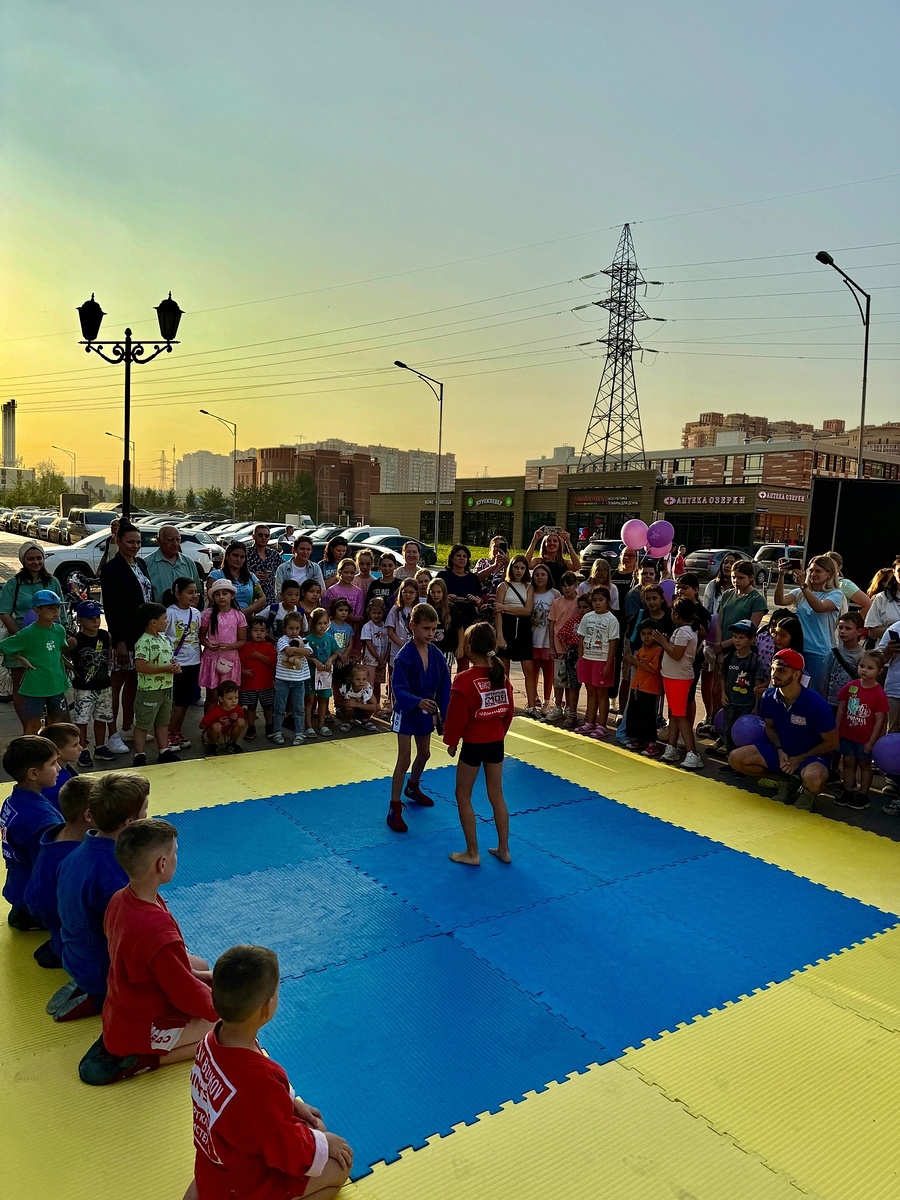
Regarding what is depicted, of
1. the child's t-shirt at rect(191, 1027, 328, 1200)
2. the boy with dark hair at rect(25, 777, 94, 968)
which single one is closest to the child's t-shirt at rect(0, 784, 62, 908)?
the boy with dark hair at rect(25, 777, 94, 968)

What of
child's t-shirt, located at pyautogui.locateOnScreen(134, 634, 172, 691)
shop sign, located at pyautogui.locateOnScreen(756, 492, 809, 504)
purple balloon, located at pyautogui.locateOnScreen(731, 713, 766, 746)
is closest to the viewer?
child's t-shirt, located at pyautogui.locateOnScreen(134, 634, 172, 691)

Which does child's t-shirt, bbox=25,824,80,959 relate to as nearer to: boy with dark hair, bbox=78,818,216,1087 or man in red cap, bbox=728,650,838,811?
boy with dark hair, bbox=78,818,216,1087

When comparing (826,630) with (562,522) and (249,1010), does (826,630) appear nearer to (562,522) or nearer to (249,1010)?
(249,1010)

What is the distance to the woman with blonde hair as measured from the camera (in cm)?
764

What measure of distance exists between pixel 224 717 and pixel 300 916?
3436 millimetres

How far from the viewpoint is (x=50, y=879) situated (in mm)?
4016

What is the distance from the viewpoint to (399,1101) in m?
3.26

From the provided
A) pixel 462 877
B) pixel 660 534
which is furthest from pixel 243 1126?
pixel 660 534

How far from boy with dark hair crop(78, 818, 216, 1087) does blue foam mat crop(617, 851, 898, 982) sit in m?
3.03

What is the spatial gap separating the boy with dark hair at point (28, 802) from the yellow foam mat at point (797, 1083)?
328 cm

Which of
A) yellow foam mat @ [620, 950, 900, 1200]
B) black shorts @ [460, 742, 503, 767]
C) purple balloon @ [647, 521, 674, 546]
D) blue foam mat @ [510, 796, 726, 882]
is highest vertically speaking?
purple balloon @ [647, 521, 674, 546]

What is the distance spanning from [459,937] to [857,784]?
4520 mm

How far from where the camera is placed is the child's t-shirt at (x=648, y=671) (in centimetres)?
809

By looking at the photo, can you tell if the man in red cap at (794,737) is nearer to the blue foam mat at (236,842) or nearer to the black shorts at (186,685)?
the blue foam mat at (236,842)
